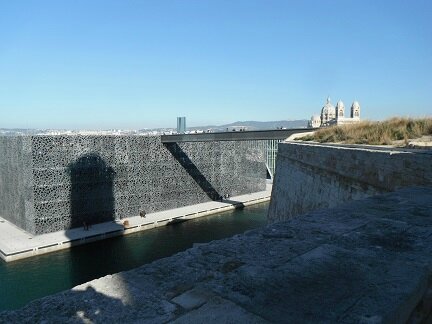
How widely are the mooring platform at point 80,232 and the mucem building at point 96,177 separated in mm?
720

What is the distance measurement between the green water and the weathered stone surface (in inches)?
564

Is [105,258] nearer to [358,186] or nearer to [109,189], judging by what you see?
[109,189]

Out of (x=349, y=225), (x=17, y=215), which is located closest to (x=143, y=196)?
(x=17, y=215)

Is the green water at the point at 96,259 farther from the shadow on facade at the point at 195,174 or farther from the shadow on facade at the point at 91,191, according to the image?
the shadow on facade at the point at 195,174

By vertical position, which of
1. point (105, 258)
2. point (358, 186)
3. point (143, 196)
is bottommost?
point (105, 258)

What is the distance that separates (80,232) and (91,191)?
325 centimetres

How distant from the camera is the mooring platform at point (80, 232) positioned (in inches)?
784

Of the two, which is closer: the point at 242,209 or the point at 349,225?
the point at 349,225

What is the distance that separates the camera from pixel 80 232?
2314 centimetres

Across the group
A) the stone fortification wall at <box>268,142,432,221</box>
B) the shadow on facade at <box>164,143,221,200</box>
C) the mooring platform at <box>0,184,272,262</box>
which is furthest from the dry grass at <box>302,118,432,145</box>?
the shadow on facade at <box>164,143,221,200</box>

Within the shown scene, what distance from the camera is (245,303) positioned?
2.09 metres

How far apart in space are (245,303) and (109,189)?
2541 cm

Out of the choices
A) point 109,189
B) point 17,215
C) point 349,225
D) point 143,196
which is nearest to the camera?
point 349,225

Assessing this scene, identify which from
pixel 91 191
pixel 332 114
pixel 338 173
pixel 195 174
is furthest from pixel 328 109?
pixel 338 173
